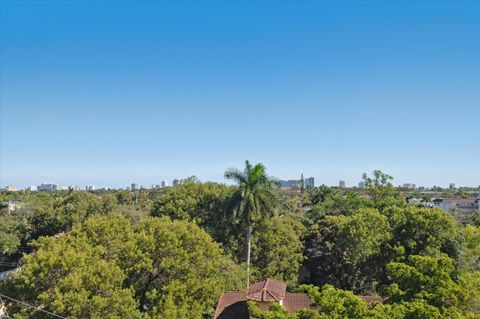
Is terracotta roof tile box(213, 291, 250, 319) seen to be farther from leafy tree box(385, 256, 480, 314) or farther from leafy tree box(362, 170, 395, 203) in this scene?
leafy tree box(362, 170, 395, 203)

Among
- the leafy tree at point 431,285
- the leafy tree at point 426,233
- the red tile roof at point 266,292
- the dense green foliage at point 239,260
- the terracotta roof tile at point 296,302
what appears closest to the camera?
the leafy tree at point 431,285

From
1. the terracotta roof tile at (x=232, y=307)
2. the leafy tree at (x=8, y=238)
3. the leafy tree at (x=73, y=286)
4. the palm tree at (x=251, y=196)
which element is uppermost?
the palm tree at (x=251, y=196)

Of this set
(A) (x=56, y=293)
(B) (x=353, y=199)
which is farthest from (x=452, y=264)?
(B) (x=353, y=199)

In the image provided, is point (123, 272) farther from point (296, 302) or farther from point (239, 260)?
point (239, 260)

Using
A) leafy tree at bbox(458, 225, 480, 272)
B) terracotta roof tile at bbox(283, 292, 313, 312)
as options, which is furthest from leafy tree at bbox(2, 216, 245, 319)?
leafy tree at bbox(458, 225, 480, 272)

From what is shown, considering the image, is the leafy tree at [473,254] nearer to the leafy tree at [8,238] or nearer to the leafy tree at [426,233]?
the leafy tree at [426,233]

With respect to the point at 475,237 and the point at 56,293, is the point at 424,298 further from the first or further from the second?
the point at 56,293

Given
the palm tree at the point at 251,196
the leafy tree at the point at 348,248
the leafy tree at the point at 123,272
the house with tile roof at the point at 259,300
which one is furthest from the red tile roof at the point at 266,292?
the leafy tree at the point at 348,248
